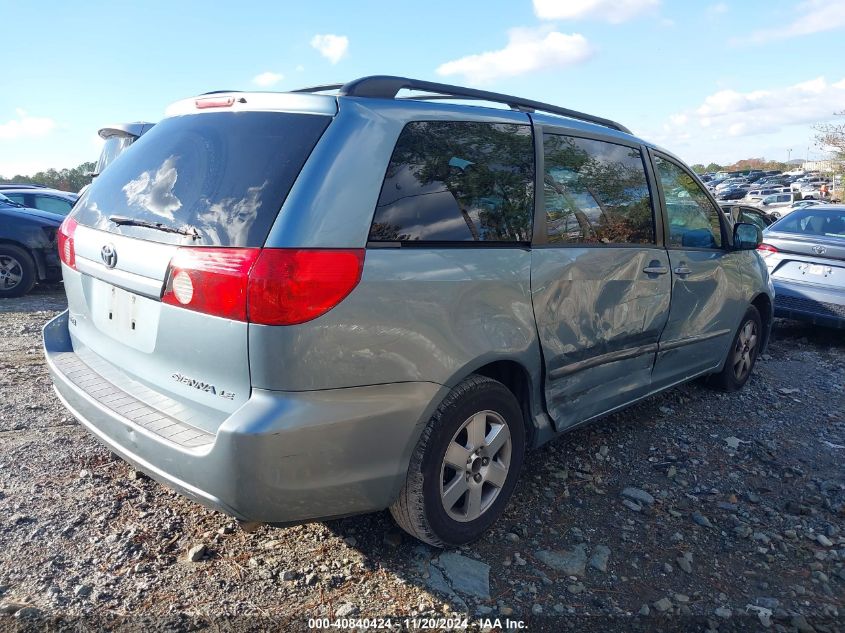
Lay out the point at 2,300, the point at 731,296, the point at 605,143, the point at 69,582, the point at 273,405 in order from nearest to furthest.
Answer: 1. the point at 273,405
2. the point at 69,582
3. the point at 605,143
4. the point at 731,296
5. the point at 2,300

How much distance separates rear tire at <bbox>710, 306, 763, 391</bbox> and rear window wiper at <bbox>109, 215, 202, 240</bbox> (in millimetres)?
4072

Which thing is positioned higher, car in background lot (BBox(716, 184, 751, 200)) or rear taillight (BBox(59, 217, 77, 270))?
rear taillight (BBox(59, 217, 77, 270))

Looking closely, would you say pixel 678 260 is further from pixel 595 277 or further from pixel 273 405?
pixel 273 405

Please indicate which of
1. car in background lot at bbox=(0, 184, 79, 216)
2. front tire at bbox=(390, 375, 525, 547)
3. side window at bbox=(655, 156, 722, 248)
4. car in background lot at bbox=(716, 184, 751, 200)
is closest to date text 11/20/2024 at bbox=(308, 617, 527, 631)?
front tire at bbox=(390, 375, 525, 547)

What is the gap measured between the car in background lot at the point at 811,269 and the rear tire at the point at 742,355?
5.75ft

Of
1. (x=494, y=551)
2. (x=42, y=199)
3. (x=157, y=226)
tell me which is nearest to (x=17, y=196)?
(x=42, y=199)

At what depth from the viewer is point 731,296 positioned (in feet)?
15.2

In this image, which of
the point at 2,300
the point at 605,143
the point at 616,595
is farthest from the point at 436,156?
the point at 2,300

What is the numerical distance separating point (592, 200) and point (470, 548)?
183 centimetres

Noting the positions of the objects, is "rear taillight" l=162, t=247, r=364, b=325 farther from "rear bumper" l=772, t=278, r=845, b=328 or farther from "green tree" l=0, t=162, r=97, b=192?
"green tree" l=0, t=162, r=97, b=192

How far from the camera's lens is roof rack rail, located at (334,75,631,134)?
8.13 feet

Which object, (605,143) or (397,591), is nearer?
(397,591)

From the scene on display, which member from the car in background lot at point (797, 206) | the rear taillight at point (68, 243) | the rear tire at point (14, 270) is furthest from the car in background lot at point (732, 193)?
the rear taillight at point (68, 243)

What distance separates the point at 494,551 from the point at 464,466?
0.44 metres
